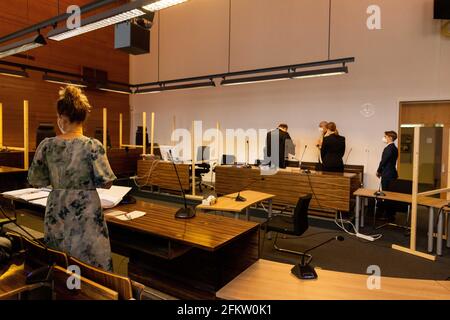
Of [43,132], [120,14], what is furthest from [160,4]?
[43,132]

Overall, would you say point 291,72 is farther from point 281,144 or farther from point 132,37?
→ point 132,37

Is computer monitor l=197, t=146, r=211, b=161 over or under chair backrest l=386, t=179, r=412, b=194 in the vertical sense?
over

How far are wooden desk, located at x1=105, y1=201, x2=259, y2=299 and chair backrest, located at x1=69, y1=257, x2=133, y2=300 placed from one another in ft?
1.47

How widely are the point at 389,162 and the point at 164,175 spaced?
15.2 feet

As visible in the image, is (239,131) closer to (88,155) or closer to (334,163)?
(334,163)

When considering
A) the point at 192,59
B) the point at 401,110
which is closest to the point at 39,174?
the point at 401,110

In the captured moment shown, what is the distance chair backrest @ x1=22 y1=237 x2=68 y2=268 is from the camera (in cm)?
138

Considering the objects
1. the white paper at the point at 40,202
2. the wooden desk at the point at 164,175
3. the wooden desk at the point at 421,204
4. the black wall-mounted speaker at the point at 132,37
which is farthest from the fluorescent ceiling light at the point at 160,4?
the wooden desk at the point at 164,175

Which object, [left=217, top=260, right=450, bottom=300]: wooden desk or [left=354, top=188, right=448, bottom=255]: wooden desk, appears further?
[left=354, top=188, right=448, bottom=255]: wooden desk

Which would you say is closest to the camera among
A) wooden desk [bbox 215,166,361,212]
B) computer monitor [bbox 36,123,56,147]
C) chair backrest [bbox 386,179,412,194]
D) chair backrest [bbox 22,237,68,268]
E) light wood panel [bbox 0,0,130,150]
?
chair backrest [bbox 22,237,68,268]

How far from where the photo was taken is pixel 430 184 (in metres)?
6.41

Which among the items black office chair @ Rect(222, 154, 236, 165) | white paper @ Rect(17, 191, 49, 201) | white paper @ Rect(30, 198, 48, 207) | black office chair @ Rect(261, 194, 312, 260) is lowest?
black office chair @ Rect(261, 194, 312, 260)

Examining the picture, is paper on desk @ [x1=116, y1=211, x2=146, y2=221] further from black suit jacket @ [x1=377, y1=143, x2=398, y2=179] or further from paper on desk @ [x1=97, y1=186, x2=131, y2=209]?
black suit jacket @ [x1=377, y1=143, x2=398, y2=179]

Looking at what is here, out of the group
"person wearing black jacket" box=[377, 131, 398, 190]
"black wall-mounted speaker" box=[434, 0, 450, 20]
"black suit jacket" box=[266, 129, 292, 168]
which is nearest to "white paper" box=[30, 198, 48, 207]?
"black suit jacket" box=[266, 129, 292, 168]
